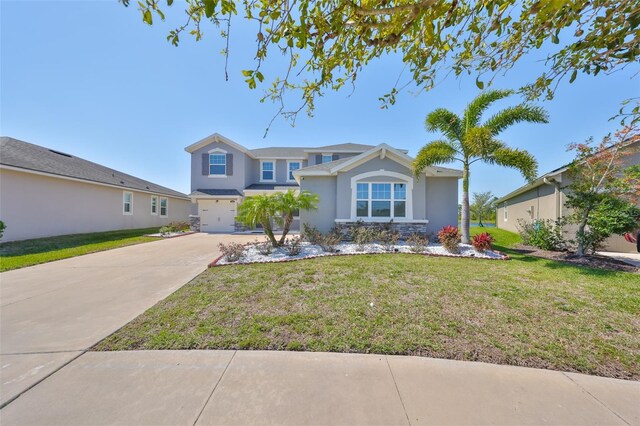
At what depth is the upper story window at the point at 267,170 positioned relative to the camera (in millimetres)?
20719

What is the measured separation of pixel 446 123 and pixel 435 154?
1.61 metres

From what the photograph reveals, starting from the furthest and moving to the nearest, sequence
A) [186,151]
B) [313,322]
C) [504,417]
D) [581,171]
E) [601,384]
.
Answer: [186,151] → [581,171] → [313,322] → [601,384] → [504,417]

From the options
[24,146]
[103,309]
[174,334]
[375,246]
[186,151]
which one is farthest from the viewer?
[186,151]

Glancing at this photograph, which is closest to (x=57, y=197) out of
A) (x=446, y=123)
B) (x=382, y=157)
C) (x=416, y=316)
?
(x=382, y=157)

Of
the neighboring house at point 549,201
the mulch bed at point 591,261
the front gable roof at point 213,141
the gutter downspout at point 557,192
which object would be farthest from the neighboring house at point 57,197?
the gutter downspout at point 557,192

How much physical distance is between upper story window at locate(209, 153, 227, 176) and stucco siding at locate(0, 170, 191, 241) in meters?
6.14

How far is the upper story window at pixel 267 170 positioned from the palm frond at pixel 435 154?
13.4 metres

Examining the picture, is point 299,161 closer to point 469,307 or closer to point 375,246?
point 375,246

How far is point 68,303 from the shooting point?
460 cm

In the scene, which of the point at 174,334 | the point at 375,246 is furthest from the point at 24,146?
the point at 375,246

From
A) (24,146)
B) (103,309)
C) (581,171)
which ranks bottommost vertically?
(103,309)

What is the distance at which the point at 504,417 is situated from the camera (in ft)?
6.78

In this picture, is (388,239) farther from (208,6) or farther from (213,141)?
(213,141)

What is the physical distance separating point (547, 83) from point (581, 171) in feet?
26.1
